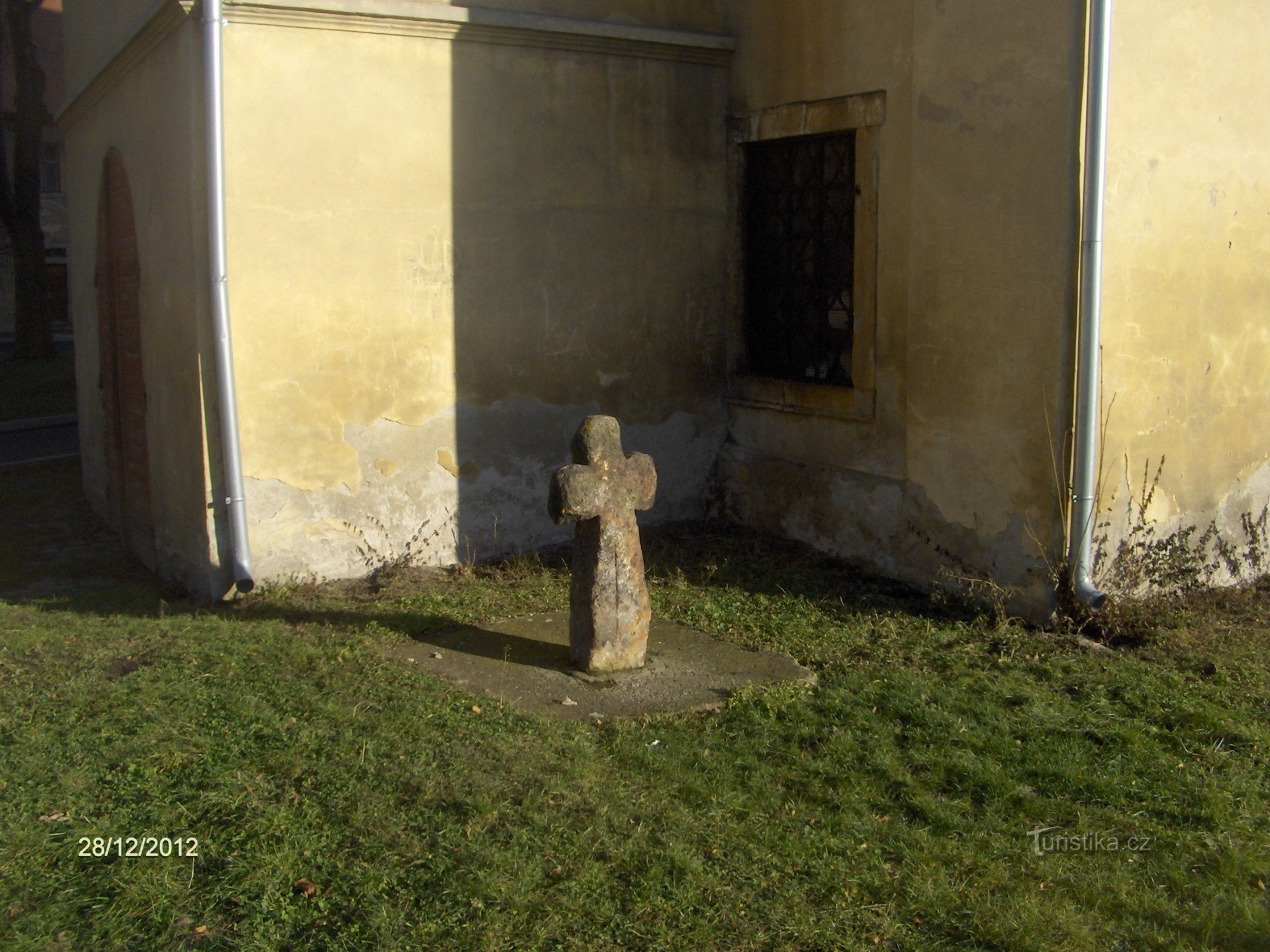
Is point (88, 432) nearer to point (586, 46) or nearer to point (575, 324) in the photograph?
point (575, 324)

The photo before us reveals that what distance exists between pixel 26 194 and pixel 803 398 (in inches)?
655

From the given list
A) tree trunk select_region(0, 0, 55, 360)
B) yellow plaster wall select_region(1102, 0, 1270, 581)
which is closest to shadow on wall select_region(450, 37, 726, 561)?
yellow plaster wall select_region(1102, 0, 1270, 581)

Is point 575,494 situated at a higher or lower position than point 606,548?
higher

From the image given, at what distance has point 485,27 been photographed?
23.2 feet

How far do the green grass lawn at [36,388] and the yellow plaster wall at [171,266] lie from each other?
9632 mm

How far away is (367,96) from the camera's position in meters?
6.80

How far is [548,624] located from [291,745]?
76.3 inches

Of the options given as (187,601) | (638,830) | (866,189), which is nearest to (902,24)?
(866,189)

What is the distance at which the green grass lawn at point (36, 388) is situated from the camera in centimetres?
Answer: 1677

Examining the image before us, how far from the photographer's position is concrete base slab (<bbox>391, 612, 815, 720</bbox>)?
16.4ft

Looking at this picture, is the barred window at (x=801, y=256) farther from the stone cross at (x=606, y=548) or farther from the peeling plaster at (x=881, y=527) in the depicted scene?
the stone cross at (x=606, y=548)

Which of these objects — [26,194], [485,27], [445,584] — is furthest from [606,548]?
[26,194]

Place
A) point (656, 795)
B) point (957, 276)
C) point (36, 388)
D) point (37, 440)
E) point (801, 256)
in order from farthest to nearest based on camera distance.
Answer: point (36, 388), point (37, 440), point (801, 256), point (957, 276), point (656, 795)

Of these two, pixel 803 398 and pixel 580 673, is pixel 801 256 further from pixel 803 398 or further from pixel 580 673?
pixel 580 673
